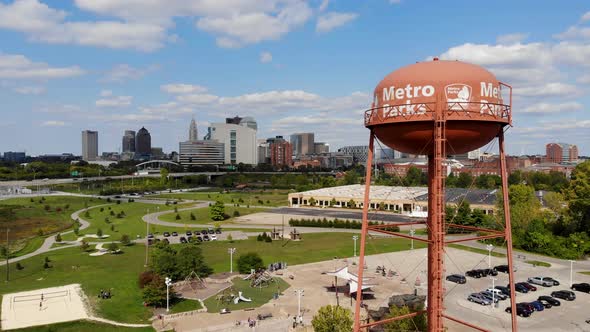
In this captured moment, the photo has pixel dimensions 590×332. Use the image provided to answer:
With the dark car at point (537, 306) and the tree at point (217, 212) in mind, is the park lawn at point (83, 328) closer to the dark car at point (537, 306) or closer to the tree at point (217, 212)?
the dark car at point (537, 306)

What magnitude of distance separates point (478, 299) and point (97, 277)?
47.0m

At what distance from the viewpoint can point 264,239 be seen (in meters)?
83.8

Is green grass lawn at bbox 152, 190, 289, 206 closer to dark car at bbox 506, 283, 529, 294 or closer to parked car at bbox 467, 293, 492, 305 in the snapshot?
dark car at bbox 506, 283, 529, 294

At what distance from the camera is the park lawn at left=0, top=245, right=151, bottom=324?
4581 cm

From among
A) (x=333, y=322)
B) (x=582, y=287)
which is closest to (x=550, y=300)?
(x=582, y=287)

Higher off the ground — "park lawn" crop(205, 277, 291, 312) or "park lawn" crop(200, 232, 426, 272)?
"park lawn" crop(200, 232, 426, 272)

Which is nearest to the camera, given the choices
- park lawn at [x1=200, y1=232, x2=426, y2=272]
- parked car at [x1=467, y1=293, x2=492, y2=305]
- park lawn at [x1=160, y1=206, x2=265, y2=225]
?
parked car at [x1=467, y1=293, x2=492, y2=305]

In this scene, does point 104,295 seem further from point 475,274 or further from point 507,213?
point 475,274

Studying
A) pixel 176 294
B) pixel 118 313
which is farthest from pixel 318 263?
pixel 118 313

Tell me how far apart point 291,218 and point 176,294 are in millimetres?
62111

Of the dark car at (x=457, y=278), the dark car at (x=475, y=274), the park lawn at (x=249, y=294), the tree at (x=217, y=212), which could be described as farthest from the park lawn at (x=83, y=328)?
the tree at (x=217, y=212)

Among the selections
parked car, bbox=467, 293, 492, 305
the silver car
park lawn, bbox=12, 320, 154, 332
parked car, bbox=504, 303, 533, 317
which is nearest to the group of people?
park lawn, bbox=12, 320, 154, 332

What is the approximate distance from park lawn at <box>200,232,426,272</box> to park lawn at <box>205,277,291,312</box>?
8346 mm

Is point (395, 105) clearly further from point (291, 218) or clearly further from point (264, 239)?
point (291, 218)
